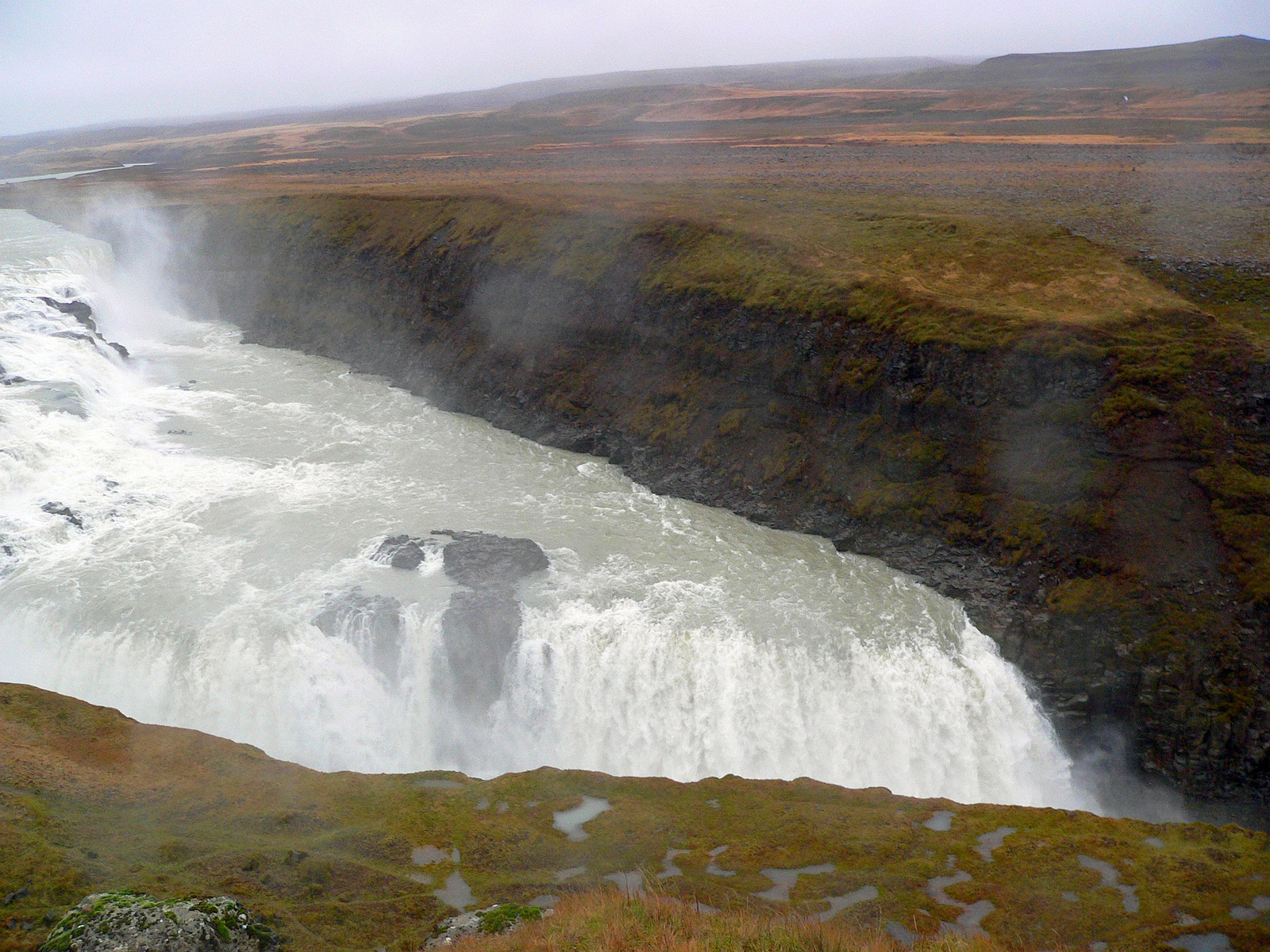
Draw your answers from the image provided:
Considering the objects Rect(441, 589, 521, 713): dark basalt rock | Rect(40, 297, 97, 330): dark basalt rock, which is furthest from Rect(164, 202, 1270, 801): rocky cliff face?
Rect(40, 297, 97, 330): dark basalt rock

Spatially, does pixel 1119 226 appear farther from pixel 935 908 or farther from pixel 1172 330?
pixel 935 908

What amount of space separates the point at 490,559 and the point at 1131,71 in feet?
386

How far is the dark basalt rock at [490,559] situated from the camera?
85.7ft

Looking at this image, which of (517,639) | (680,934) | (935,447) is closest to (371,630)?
(517,639)

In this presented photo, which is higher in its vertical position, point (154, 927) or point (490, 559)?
point (154, 927)

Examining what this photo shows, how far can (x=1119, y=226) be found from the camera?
39.0 metres

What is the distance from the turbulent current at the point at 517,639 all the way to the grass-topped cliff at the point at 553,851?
372cm

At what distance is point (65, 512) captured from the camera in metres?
28.0

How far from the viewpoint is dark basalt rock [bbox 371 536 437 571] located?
26.7 metres

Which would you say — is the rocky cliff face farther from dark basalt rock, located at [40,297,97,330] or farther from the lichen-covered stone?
the lichen-covered stone

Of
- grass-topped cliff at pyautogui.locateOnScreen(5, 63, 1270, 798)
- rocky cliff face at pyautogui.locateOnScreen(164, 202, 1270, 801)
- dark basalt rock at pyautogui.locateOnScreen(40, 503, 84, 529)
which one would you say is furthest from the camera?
dark basalt rock at pyautogui.locateOnScreen(40, 503, 84, 529)

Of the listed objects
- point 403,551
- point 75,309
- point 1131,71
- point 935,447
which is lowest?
point 403,551

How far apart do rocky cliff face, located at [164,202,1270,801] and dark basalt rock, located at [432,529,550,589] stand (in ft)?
25.0

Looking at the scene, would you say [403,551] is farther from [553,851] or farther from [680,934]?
[680,934]
